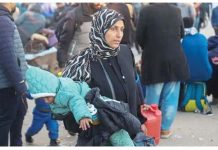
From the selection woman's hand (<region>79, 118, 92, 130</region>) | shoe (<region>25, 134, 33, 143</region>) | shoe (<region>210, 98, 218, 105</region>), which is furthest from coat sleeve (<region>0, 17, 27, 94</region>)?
shoe (<region>210, 98, 218, 105</region>)

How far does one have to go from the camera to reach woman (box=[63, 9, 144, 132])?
3143 millimetres

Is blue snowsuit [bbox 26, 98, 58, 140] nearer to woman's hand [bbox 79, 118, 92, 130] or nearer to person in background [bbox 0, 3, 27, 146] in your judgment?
person in background [bbox 0, 3, 27, 146]

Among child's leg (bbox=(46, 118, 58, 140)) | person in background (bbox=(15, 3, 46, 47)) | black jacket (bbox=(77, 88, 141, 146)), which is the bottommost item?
child's leg (bbox=(46, 118, 58, 140))

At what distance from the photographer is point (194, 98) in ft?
21.4

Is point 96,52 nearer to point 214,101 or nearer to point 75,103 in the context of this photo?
point 75,103

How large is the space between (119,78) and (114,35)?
28 cm

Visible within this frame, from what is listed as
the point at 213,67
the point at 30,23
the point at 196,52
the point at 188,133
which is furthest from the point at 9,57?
the point at 30,23

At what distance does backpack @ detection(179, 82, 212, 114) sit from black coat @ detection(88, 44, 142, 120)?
325 centimetres

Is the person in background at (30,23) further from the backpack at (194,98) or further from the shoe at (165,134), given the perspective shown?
the shoe at (165,134)

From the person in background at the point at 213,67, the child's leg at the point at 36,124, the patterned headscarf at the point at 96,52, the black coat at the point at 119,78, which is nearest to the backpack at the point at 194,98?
the person in background at the point at 213,67

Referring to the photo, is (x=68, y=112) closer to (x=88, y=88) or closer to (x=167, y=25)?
(x=88, y=88)

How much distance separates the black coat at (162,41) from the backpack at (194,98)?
3.78ft

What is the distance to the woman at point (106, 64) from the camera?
314 cm

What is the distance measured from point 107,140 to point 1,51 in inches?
49.5
